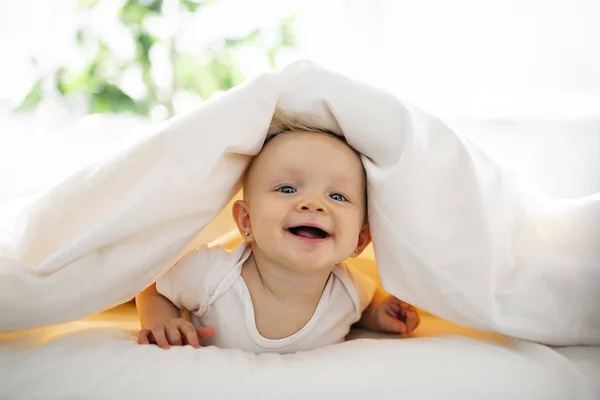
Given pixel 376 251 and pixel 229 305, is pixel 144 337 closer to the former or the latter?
pixel 229 305

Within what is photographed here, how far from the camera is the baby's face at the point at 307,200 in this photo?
84 cm

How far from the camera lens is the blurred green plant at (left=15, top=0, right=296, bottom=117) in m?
1.84

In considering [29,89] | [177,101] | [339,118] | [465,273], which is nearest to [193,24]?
[177,101]

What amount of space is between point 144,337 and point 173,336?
0.12 ft

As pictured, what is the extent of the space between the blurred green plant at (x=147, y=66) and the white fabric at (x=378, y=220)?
1.04 meters

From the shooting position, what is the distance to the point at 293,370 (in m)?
0.72

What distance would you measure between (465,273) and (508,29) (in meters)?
1.14

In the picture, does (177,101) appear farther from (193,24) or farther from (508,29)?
(508,29)

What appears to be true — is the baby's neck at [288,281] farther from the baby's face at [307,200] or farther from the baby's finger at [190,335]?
the baby's finger at [190,335]

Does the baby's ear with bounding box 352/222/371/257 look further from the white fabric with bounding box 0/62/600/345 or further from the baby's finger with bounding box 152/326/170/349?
the baby's finger with bounding box 152/326/170/349

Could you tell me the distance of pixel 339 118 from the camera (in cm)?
86

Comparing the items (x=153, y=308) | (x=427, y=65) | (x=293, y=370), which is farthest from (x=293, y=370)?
(x=427, y=65)

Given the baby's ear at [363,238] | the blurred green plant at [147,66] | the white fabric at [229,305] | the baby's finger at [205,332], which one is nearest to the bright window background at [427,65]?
the blurred green plant at [147,66]

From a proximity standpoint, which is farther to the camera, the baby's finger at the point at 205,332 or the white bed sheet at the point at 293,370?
the baby's finger at the point at 205,332
